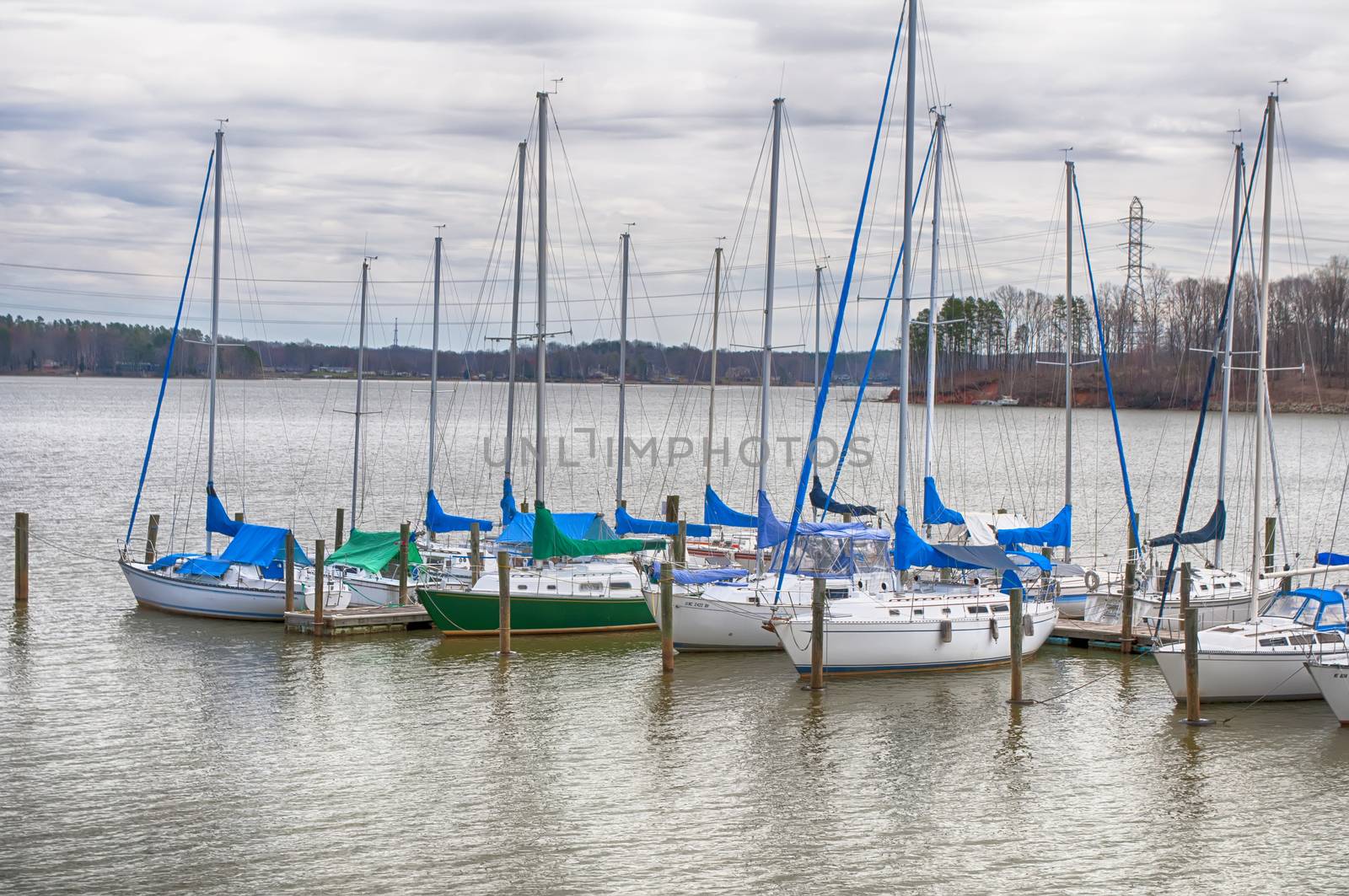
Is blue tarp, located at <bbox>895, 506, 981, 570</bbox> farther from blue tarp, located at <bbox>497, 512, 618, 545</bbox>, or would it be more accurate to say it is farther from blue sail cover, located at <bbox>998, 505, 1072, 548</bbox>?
blue tarp, located at <bbox>497, 512, 618, 545</bbox>

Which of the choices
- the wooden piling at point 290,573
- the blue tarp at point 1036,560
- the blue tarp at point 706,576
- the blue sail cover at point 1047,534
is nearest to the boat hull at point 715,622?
the blue tarp at point 706,576

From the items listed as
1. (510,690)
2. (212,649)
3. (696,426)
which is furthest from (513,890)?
(696,426)

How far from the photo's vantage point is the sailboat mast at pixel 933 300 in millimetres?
38469

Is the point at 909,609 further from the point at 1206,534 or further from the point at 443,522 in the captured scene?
the point at 443,522

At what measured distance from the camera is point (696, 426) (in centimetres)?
15138

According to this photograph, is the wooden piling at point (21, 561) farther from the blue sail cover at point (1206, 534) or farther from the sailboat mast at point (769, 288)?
the blue sail cover at point (1206, 534)

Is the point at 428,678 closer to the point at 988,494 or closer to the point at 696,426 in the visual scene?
the point at 988,494

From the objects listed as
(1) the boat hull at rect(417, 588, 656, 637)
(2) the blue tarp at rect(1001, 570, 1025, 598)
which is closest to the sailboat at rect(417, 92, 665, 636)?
(1) the boat hull at rect(417, 588, 656, 637)

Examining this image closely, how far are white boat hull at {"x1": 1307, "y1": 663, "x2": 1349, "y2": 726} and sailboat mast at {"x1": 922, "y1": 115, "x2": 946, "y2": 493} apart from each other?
11.9 metres

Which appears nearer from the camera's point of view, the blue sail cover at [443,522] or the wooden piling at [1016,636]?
the wooden piling at [1016,636]

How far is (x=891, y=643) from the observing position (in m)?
32.1

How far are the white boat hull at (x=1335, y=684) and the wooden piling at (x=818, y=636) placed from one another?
9.56 m

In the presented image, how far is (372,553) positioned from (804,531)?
1255cm

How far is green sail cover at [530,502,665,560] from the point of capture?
3669cm
